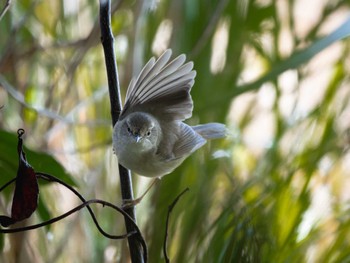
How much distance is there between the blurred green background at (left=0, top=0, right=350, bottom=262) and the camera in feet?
2.19

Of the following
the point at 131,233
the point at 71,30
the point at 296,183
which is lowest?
the point at 296,183

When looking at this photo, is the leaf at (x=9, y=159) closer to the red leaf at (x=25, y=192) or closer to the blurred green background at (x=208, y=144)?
the blurred green background at (x=208, y=144)

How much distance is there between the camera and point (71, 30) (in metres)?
1.22

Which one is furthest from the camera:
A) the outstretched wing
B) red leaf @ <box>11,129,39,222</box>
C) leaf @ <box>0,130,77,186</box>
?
leaf @ <box>0,130,77,186</box>

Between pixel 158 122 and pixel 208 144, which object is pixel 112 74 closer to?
pixel 158 122

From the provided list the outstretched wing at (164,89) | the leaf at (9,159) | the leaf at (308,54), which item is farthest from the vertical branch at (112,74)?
the leaf at (308,54)

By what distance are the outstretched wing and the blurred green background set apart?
0.38 ft

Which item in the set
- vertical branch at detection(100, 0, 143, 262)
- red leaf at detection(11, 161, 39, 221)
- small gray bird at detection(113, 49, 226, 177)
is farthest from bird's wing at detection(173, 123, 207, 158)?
red leaf at detection(11, 161, 39, 221)

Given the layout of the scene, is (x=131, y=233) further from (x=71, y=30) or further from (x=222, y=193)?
(x=71, y=30)

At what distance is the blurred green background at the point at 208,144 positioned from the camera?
0.67 metres

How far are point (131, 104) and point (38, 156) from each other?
0.53ft

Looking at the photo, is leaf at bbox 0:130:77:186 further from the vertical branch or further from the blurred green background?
the vertical branch

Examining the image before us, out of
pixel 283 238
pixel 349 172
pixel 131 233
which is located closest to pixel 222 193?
pixel 283 238

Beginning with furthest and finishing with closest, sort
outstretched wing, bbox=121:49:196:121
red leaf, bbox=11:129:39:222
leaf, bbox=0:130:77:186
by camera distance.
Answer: leaf, bbox=0:130:77:186, outstretched wing, bbox=121:49:196:121, red leaf, bbox=11:129:39:222
